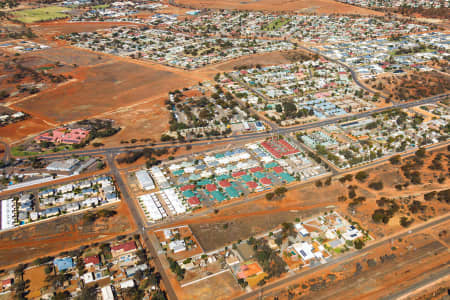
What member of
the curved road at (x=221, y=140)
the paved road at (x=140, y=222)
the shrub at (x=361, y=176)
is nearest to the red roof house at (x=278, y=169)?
the curved road at (x=221, y=140)

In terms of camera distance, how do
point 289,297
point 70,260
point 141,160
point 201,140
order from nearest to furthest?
point 289,297, point 70,260, point 141,160, point 201,140

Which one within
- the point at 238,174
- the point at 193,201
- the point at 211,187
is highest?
the point at 238,174

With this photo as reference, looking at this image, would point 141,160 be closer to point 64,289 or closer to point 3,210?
point 3,210

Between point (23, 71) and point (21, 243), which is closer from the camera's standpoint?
point (21, 243)

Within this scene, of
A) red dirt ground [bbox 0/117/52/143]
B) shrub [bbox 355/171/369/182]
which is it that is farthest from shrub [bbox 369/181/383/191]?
red dirt ground [bbox 0/117/52/143]

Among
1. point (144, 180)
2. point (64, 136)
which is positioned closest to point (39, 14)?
point (64, 136)

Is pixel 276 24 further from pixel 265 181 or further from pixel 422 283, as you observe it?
pixel 422 283

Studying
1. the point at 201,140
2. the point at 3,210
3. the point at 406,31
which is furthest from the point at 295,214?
the point at 406,31
